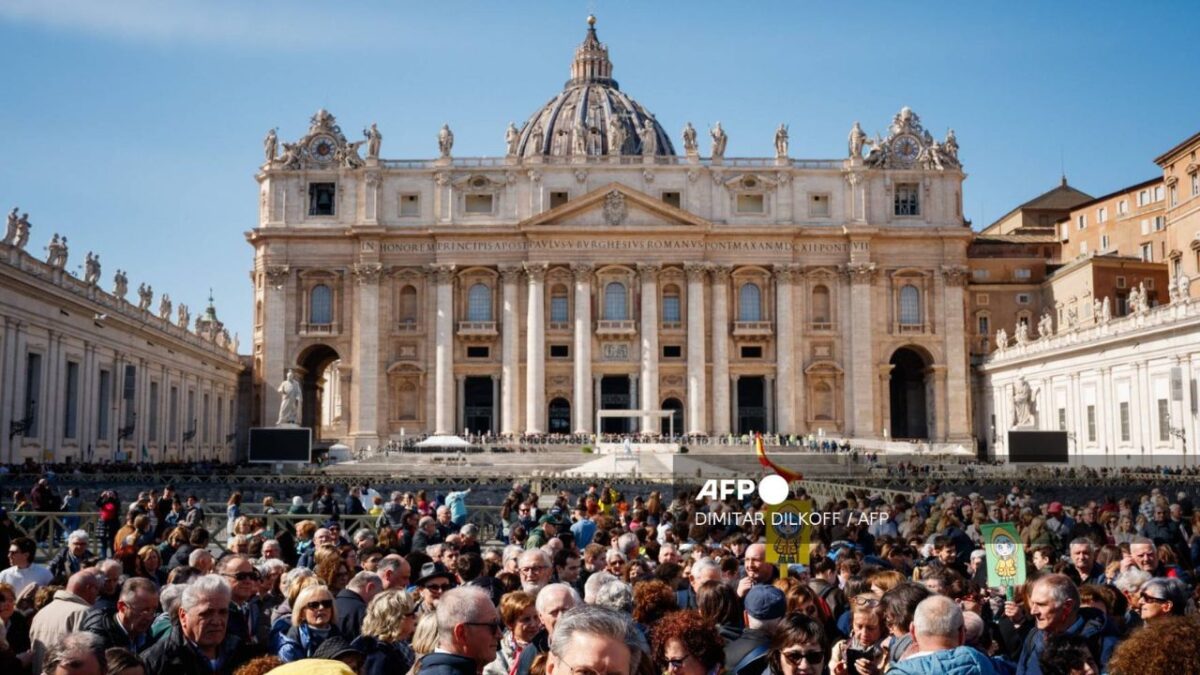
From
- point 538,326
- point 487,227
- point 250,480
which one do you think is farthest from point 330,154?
point 250,480

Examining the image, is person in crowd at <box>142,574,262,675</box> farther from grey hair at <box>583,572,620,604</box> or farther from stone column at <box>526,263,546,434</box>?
stone column at <box>526,263,546,434</box>

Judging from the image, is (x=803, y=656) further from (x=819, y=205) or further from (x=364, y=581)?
(x=819, y=205)

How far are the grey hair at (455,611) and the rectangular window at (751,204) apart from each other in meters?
70.3

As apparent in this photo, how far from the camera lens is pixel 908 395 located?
3137 inches

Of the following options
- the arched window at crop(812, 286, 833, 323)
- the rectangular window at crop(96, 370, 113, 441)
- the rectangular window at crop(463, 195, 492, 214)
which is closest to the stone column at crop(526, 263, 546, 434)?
the rectangular window at crop(463, 195, 492, 214)

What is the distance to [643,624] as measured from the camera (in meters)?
7.85

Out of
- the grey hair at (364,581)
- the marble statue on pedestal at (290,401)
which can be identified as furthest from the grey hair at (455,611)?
the marble statue on pedestal at (290,401)

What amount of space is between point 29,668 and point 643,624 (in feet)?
12.7

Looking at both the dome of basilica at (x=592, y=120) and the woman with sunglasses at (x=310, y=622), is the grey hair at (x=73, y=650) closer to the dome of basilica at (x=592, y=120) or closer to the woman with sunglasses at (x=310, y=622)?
the woman with sunglasses at (x=310, y=622)

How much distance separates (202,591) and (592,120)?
97870 millimetres

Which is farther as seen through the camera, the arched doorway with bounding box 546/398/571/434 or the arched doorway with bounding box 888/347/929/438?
the arched doorway with bounding box 888/347/929/438

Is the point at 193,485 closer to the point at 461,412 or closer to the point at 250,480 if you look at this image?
the point at 250,480

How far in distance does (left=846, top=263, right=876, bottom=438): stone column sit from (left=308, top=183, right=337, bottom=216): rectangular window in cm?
3249

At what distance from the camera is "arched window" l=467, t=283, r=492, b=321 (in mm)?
75250
